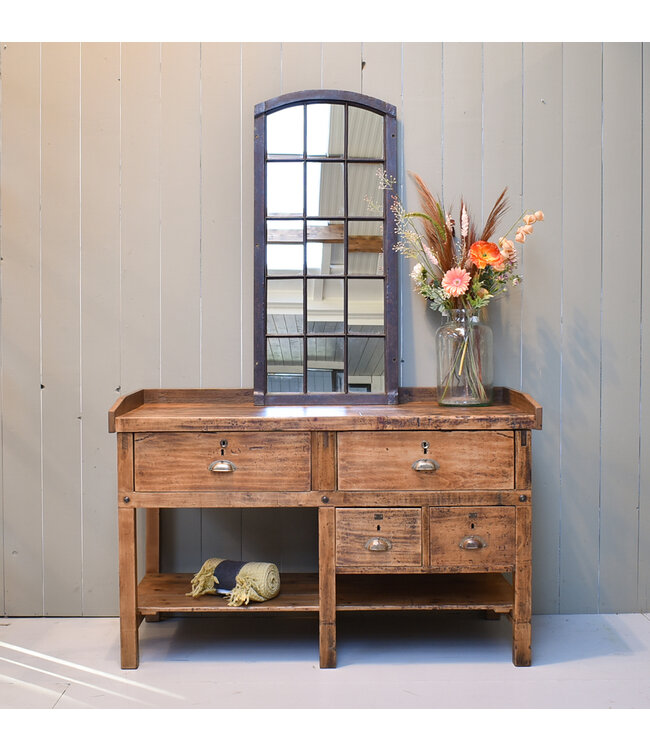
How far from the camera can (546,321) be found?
9.04ft

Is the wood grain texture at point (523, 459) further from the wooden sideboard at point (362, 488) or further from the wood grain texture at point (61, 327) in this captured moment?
the wood grain texture at point (61, 327)

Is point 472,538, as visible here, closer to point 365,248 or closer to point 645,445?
point 645,445

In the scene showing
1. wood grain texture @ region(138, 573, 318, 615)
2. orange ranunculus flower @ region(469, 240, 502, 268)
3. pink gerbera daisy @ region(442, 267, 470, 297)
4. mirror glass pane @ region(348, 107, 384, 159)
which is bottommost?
wood grain texture @ region(138, 573, 318, 615)

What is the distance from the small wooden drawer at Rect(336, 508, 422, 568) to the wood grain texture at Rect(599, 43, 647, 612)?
3.21 feet

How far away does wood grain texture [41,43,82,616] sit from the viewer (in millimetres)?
2691

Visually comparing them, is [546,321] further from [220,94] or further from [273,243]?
[220,94]

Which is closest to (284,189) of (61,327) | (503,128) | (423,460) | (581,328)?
(503,128)

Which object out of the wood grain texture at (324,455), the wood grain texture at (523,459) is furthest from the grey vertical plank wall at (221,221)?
the wood grain texture at (523,459)

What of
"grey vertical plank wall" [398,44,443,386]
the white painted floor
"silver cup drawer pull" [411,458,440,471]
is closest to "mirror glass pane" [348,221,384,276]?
"grey vertical plank wall" [398,44,443,386]

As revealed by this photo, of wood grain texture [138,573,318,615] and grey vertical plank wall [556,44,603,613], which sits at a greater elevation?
grey vertical plank wall [556,44,603,613]

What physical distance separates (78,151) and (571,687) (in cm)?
263

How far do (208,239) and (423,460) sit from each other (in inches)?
48.4

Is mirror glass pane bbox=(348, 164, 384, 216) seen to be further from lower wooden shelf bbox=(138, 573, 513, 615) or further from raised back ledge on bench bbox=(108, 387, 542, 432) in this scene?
lower wooden shelf bbox=(138, 573, 513, 615)

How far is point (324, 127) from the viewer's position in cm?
266
